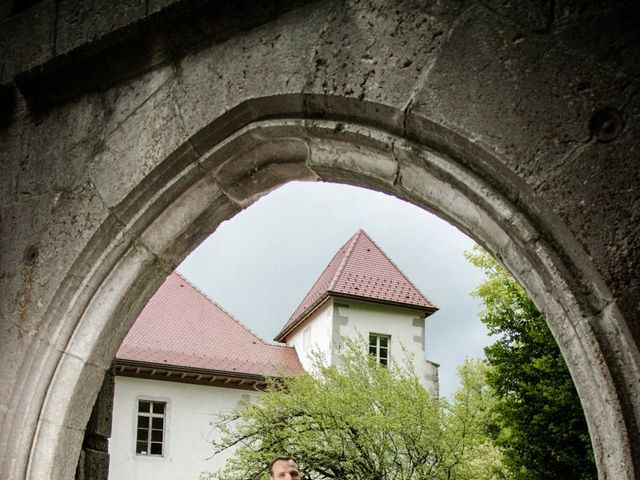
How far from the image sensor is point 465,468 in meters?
14.6

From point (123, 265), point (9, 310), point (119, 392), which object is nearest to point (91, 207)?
point (123, 265)

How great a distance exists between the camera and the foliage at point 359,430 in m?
14.5

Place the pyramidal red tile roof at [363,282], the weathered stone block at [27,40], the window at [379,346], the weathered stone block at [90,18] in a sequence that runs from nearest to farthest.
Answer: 1. the weathered stone block at [90,18]
2. the weathered stone block at [27,40]
3. the window at [379,346]
4. the pyramidal red tile roof at [363,282]

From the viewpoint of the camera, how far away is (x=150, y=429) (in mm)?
17250

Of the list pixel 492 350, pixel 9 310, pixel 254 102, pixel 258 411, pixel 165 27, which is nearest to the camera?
pixel 254 102

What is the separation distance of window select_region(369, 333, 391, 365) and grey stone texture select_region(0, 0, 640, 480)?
17365mm

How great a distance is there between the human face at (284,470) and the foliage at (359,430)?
10.6m

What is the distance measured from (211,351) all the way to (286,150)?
16.5 meters

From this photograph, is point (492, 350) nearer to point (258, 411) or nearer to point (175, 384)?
point (258, 411)

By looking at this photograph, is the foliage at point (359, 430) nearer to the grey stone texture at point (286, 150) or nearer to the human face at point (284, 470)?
the human face at point (284, 470)

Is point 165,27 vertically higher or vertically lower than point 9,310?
higher

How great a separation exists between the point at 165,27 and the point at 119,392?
15.4 metres

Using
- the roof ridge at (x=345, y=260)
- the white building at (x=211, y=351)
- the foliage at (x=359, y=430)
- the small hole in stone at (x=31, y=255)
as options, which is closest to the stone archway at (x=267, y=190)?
the small hole in stone at (x=31, y=255)

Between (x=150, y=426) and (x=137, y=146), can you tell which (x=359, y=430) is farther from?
(x=137, y=146)
